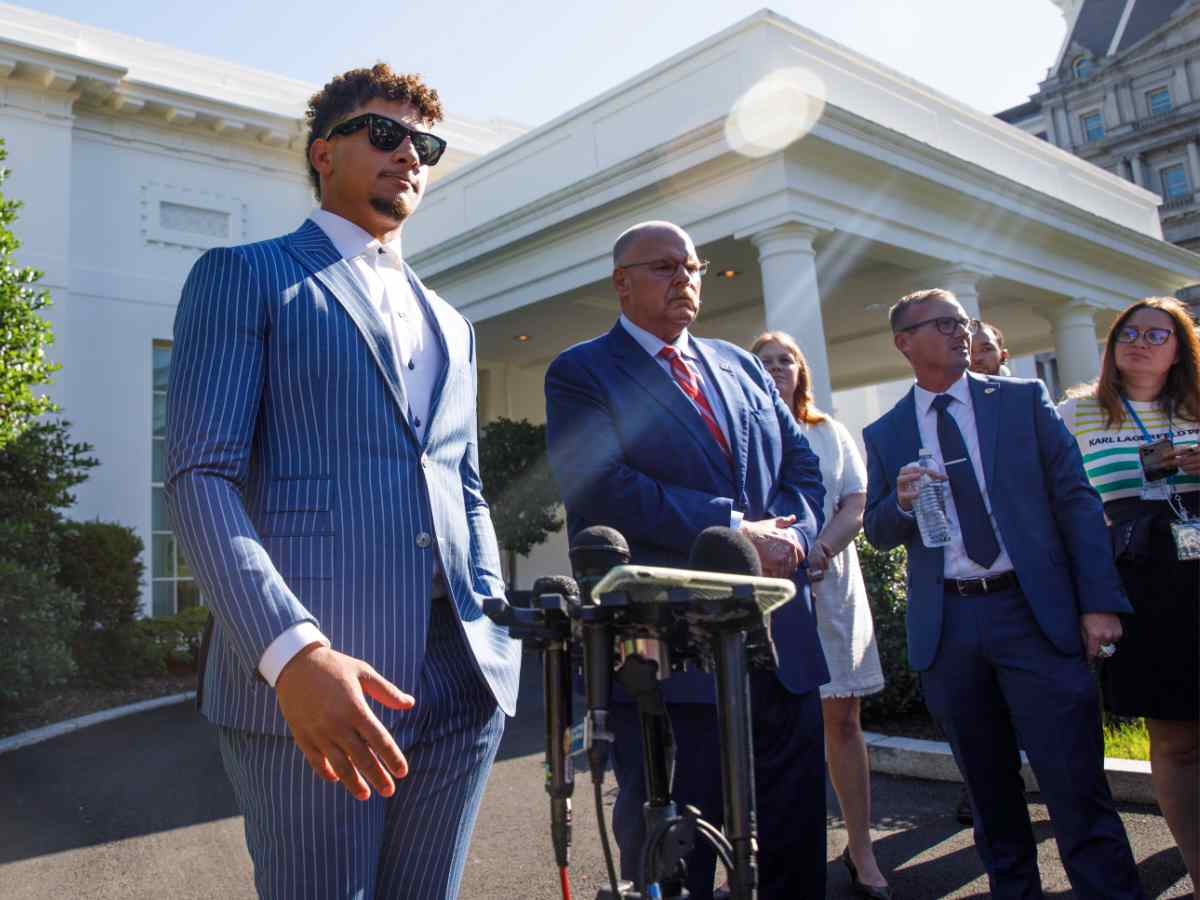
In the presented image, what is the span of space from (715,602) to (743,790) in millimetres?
260

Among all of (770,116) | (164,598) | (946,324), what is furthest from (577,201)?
(946,324)

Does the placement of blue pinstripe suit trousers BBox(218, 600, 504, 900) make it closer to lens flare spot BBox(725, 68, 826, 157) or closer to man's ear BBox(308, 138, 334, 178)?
man's ear BBox(308, 138, 334, 178)

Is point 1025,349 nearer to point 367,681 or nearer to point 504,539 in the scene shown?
point 504,539

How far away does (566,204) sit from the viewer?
14.3 metres

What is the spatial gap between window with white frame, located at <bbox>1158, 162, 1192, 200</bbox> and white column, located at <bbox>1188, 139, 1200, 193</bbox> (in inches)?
23.6

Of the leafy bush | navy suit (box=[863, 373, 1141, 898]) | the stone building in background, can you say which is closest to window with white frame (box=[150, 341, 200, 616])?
the leafy bush

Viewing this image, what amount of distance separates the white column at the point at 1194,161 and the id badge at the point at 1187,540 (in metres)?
55.6

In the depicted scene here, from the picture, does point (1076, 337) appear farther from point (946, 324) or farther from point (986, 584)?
point (986, 584)

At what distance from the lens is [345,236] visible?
6.77 ft

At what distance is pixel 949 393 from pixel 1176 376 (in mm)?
966

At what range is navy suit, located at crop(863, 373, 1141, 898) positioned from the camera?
10.2 feet

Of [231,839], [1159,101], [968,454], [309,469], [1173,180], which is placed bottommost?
[231,839]

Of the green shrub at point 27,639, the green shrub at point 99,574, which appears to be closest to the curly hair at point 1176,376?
the green shrub at point 27,639

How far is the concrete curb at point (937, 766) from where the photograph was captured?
479 centimetres
